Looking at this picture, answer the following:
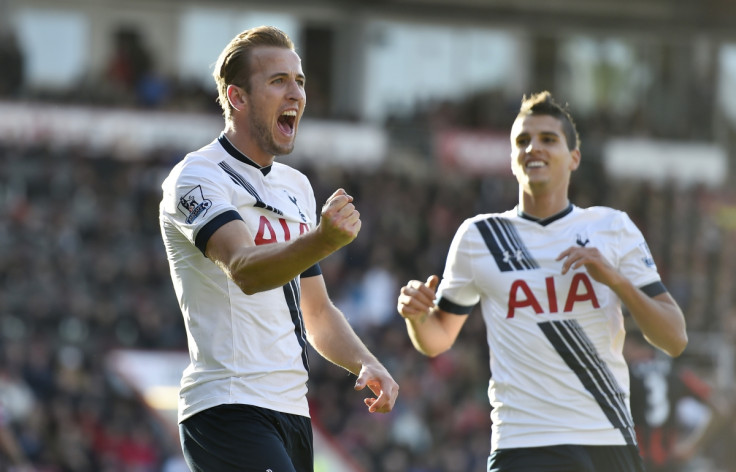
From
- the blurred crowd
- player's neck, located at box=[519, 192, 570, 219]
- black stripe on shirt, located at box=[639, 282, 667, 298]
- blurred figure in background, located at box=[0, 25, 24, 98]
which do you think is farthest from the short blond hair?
blurred figure in background, located at box=[0, 25, 24, 98]

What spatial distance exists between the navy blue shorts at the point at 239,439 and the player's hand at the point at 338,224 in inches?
35.0

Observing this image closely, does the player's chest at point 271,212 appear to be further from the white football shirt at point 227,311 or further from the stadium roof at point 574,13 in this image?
the stadium roof at point 574,13

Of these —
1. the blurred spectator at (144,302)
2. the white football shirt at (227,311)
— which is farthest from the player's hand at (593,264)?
the blurred spectator at (144,302)

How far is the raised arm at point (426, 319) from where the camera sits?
5.60 metres

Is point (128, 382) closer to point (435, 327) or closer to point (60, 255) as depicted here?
point (60, 255)

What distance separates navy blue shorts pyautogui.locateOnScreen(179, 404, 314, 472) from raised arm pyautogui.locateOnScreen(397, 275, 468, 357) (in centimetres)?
111

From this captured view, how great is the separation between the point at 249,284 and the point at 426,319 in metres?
1.97

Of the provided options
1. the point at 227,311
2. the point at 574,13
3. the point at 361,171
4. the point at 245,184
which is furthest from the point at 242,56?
the point at 574,13

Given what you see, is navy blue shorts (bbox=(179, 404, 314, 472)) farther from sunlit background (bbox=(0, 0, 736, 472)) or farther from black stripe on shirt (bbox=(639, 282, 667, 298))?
sunlit background (bbox=(0, 0, 736, 472))

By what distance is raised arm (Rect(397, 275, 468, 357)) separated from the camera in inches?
221

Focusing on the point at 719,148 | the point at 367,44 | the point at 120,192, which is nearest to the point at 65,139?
the point at 120,192

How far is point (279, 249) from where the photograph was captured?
13.6 ft

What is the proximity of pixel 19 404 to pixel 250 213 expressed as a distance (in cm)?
1240

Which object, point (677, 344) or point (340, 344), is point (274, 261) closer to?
point (340, 344)
